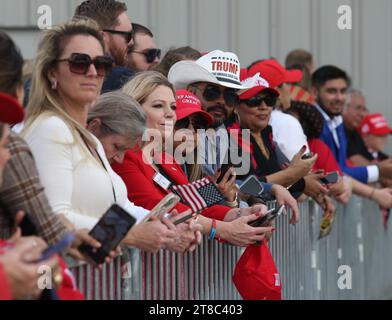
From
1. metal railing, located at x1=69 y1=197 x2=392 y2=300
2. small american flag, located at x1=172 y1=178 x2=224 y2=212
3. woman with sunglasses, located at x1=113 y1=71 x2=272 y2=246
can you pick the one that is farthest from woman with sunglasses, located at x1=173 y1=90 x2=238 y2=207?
small american flag, located at x1=172 y1=178 x2=224 y2=212

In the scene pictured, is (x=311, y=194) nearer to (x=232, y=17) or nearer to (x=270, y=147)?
(x=270, y=147)

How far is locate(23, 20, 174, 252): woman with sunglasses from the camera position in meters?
4.45

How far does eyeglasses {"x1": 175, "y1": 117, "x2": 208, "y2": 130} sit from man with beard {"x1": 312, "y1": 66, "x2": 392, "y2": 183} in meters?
3.44

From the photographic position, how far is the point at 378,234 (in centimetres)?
1086

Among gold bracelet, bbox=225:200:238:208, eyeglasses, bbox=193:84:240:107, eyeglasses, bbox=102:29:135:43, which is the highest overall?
eyeglasses, bbox=102:29:135:43

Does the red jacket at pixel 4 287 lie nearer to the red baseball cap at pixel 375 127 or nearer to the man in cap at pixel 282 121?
the man in cap at pixel 282 121

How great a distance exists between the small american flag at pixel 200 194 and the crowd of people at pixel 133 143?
2cm

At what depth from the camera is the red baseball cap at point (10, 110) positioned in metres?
3.61

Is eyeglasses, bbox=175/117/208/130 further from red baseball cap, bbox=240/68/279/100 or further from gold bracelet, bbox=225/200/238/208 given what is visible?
red baseball cap, bbox=240/68/279/100

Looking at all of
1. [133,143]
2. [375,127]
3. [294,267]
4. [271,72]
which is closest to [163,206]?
[133,143]

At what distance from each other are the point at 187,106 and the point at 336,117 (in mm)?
4026

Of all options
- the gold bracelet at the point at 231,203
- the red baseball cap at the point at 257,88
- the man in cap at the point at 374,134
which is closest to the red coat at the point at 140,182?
the gold bracelet at the point at 231,203

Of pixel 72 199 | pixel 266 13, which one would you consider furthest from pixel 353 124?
pixel 72 199

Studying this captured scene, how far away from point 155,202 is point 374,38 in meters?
7.49
